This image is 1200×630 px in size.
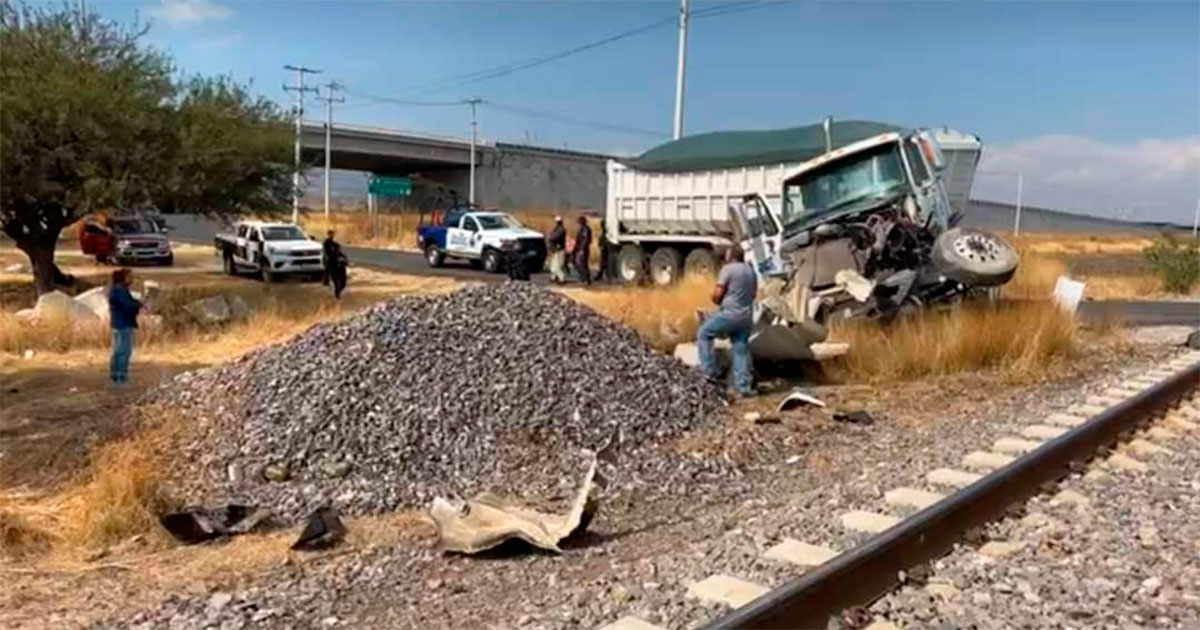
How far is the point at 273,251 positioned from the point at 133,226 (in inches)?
412

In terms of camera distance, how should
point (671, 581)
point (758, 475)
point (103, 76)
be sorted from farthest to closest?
1. point (103, 76)
2. point (758, 475)
3. point (671, 581)

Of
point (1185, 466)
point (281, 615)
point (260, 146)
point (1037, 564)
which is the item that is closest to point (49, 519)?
point (281, 615)

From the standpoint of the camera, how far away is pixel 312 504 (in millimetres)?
7520

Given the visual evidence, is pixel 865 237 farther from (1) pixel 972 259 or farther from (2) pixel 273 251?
(2) pixel 273 251

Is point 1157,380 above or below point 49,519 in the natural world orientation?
above

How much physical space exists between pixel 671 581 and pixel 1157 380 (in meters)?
8.12

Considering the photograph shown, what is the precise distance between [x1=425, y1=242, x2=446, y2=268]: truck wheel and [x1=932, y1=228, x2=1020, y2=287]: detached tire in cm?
2540

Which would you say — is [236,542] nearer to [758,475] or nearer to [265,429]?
[265,429]

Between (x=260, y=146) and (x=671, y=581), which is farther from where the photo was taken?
(x=260, y=146)

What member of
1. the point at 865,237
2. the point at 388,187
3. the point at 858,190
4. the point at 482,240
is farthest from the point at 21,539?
the point at 388,187

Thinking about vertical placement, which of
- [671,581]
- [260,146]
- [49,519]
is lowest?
[49,519]

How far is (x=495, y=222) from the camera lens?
34.7m

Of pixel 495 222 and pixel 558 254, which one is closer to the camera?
pixel 558 254

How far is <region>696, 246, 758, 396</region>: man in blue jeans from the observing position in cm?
1097
